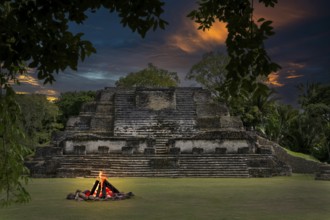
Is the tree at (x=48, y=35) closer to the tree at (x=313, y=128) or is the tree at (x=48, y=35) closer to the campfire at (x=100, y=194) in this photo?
the campfire at (x=100, y=194)

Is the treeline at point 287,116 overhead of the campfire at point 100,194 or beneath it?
overhead

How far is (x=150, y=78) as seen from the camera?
43.8m

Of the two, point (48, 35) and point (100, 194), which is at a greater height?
point (48, 35)

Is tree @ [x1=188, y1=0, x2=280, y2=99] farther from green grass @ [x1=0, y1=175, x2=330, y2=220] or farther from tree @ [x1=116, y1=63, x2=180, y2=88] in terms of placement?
tree @ [x1=116, y1=63, x2=180, y2=88]

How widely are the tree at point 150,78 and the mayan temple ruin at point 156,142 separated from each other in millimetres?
13458

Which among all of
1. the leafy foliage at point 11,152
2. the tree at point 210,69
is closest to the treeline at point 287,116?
the tree at point 210,69

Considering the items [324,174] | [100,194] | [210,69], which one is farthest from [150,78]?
[100,194]

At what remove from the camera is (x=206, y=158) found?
20.3 meters

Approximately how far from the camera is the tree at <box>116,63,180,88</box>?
43562mm

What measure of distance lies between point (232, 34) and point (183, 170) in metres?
15.8

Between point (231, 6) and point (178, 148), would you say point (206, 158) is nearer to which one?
point (178, 148)

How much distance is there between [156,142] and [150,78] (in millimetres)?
19493

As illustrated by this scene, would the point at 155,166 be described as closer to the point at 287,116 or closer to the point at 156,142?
the point at 156,142

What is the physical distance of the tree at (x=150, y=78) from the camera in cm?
4356
